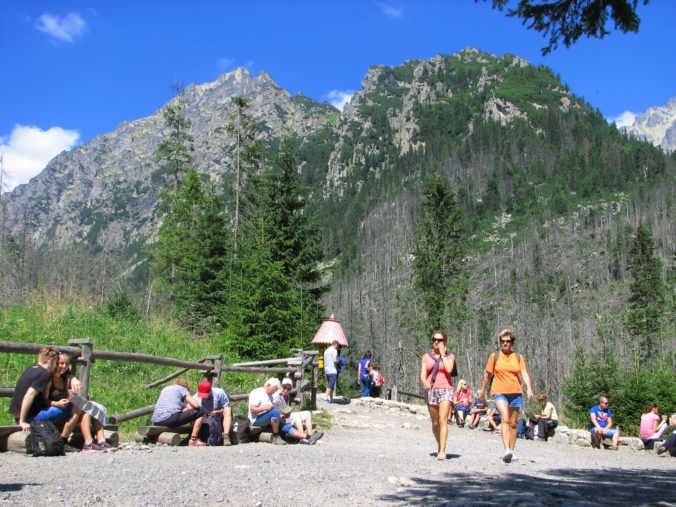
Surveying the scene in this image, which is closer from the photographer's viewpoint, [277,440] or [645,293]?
[277,440]

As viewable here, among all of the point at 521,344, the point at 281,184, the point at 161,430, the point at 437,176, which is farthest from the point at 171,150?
the point at 521,344

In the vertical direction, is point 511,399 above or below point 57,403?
above

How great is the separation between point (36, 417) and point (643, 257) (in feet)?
200

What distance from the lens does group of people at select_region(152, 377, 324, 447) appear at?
28.0ft

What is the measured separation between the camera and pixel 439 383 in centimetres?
789

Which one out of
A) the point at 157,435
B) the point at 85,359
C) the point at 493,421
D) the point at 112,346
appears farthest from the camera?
the point at 493,421

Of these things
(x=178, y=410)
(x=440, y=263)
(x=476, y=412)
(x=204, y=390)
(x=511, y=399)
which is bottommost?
(x=476, y=412)

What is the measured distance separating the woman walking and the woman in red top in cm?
57

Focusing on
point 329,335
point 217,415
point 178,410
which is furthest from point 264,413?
point 329,335

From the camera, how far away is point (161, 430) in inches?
331

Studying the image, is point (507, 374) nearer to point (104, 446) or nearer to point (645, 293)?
point (104, 446)

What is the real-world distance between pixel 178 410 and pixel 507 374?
465cm

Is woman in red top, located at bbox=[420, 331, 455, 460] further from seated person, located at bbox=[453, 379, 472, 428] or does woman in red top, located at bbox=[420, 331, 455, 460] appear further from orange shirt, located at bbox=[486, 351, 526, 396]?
seated person, located at bbox=[453, 379, 472, 428]

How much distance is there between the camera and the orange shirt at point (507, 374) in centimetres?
782
